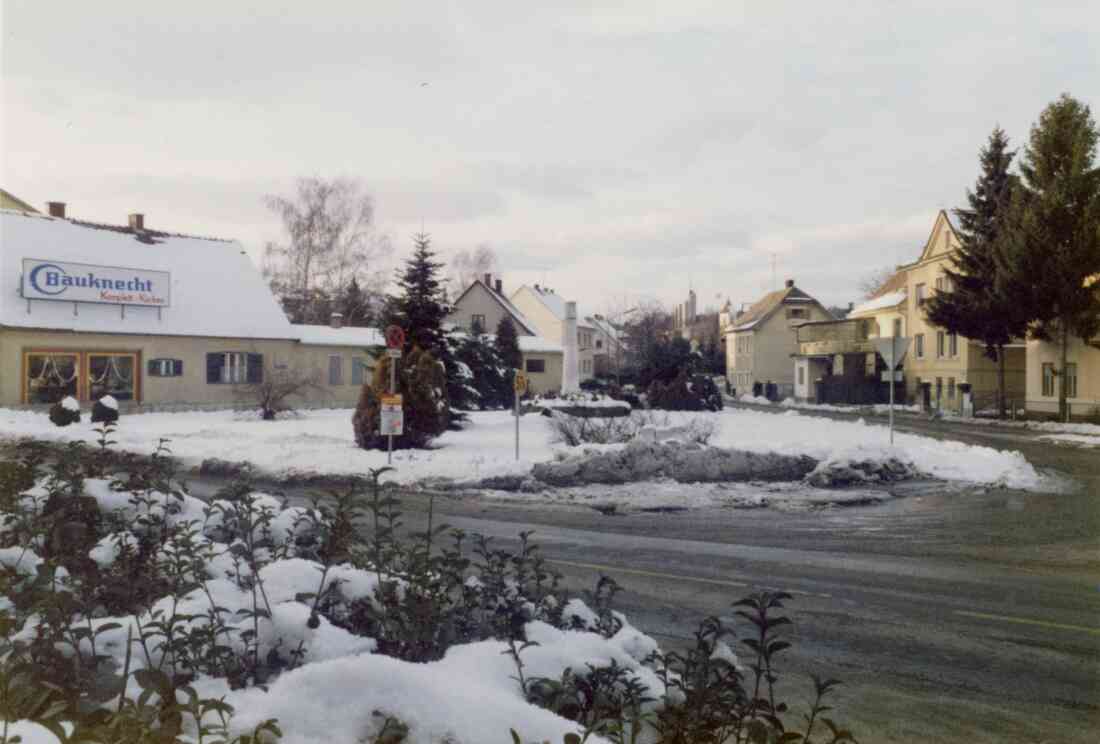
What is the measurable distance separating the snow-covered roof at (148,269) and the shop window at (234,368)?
3.04 ft

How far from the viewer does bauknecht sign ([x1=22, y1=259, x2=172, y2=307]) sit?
29.2 meters

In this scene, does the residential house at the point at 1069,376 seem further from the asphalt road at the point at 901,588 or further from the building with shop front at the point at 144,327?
the building with shop front at the point at 144,327

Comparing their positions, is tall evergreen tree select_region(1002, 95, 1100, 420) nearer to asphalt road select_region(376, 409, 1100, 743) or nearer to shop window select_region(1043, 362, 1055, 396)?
shop window select_region(1043, 362, 1055, 396)

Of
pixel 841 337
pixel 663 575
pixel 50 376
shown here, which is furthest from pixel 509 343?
pixel 663 575

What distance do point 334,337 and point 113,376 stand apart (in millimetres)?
10465

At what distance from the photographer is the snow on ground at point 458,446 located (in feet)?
54.4

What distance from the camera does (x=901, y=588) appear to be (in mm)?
7965

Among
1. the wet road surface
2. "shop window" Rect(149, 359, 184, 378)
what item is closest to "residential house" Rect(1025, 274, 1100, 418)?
the wet road surface

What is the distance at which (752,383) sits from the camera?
68438 millimetres

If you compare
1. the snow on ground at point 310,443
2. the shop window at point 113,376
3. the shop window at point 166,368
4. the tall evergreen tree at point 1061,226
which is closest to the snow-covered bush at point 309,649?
the snow on ground at point 310,443

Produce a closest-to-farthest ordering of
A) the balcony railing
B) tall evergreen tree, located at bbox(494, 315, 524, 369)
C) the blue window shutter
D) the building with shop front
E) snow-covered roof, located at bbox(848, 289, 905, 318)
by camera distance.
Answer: the building with shop front → the blue window shutter → tall evergreen tree, located at bbox(494, 315, 524, 369) → snow-covered roof, located at bbox(848, 289, 905, 318) → the balcony railing

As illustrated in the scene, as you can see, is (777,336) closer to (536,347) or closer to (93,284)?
(536,347)

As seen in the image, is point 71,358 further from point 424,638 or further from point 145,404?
point 424,638

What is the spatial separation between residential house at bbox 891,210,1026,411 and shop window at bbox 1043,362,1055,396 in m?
4.50
